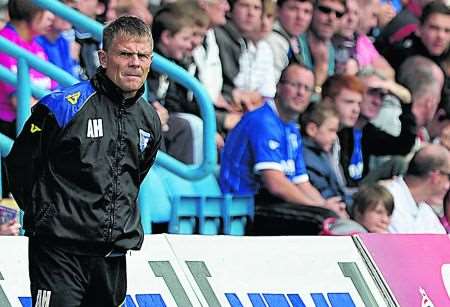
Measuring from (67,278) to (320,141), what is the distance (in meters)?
4.58

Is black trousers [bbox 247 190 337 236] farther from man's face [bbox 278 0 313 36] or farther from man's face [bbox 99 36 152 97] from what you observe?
man's face [bbox 99 36 152 97]

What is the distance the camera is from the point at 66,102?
5.25 metres

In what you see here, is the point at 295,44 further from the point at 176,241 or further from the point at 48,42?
the point at 176,241

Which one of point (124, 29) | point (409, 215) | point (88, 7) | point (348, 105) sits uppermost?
point (124, 29)

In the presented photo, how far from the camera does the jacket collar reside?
208 inches

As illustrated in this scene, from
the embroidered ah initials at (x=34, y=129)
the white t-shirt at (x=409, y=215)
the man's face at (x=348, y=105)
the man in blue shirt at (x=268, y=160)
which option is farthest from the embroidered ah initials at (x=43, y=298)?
the man's face at (x=348, y=105)

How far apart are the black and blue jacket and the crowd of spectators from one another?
296cm

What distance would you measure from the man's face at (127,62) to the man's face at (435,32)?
21.0 feet

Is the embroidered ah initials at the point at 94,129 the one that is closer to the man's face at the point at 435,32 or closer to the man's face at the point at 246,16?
the man's face at the point at 246,16

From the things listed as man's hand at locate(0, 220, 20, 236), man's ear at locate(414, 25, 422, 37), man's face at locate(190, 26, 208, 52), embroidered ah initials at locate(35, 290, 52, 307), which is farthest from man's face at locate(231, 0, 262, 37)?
embroidered ah initials at locate(35, 290, 52, 307)

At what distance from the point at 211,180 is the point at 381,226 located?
47.3 inches

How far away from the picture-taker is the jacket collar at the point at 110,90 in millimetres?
5285

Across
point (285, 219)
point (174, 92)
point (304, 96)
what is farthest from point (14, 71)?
point (304, 96)

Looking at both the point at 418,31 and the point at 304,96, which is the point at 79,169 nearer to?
the point at 304,96
